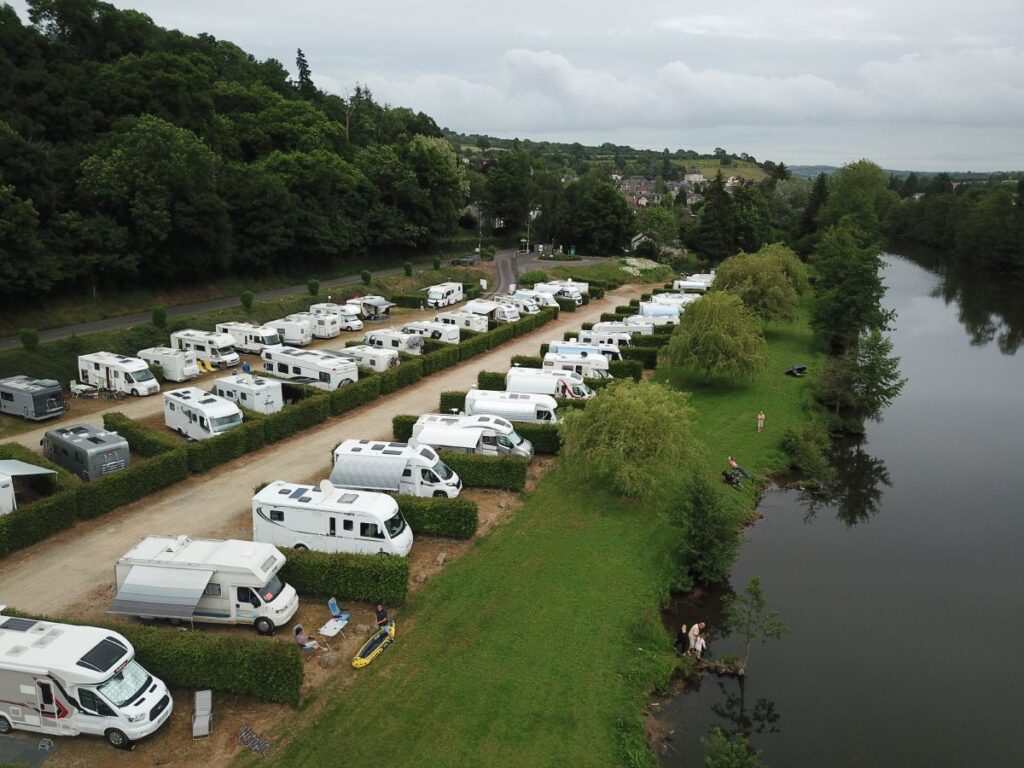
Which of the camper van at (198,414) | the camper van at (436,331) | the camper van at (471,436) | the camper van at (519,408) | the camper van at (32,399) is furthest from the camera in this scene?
the camper van at (436,331)

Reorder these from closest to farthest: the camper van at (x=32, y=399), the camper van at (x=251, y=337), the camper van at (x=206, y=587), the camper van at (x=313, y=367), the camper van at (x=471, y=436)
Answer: the camper van at (x=206, y=587) → the camper van at (x=471, y=436) → the camper van at (x=32, y=399) → the camper van at (x=313, y=367) → the camper van at (x=251, y=337)

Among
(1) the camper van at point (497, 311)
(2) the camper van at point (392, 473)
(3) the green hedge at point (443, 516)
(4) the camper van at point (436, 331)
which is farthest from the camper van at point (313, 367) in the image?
(1) the camper van at point (497, 311)

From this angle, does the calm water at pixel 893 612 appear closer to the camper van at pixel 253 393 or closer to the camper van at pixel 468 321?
the camper van at pixel 253 393

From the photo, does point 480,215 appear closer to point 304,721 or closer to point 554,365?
point 554,365

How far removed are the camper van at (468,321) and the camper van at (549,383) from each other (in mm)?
13253

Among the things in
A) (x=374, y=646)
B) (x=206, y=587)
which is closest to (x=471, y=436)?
(x=374, y=646)

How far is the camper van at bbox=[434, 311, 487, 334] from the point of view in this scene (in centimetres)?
4522

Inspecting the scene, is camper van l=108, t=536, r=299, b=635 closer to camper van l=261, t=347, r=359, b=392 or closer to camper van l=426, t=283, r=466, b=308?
camper van l=261, t=347, r=359, b=392

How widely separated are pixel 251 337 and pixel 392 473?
73.0ft

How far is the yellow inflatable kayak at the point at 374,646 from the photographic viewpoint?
1531 cm

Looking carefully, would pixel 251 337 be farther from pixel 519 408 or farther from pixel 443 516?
pixel 443 516

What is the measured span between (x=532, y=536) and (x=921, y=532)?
48.6ft

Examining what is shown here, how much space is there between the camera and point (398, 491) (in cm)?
2255

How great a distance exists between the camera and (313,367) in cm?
3322
